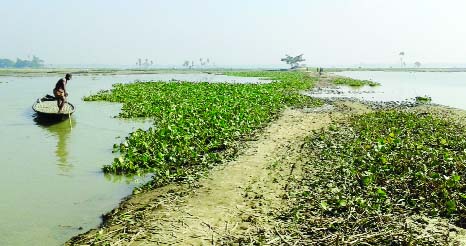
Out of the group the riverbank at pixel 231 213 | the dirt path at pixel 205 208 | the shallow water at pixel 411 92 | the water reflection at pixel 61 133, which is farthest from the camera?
the shallow water at pixel 411 92

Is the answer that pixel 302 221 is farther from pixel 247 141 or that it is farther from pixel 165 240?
pixel 247 141

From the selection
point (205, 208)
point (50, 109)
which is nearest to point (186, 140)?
point (205, 208)

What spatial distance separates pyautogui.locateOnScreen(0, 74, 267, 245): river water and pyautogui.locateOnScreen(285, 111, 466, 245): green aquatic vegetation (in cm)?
399

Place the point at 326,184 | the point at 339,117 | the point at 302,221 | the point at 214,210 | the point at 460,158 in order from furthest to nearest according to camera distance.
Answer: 1. the point at 339,117
2. the point at 460,158
3. the point at 326,184
4. the point at 214,210
5. the point at 302,221

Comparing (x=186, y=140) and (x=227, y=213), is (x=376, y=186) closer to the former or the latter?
(x=227, y=213)

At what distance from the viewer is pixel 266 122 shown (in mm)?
16500

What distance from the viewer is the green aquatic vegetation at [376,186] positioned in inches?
238

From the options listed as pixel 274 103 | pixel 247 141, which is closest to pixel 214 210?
pixel 247 141

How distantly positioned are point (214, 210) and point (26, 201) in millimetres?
4232

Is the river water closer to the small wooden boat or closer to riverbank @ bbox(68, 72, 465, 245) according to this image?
the small wooden boat

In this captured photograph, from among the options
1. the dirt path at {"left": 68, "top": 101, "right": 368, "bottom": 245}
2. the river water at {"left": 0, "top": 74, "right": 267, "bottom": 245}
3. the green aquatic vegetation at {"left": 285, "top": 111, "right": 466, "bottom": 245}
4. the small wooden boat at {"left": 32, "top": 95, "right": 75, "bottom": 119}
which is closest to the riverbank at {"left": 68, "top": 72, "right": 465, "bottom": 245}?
the dirt path at {"left": 68, "top": 101, "right": 368, "bottom": 245}

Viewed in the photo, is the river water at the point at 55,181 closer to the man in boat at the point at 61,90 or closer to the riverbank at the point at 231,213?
the riverbank at the point at 231,213

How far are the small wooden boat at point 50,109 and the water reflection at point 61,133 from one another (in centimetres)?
30

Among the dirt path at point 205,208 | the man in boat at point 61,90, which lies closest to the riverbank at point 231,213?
the dirt path at point 205,208
